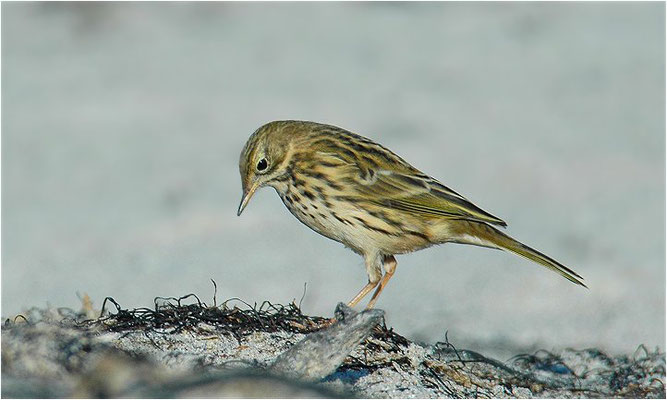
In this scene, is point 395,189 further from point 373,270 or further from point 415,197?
point 373,270

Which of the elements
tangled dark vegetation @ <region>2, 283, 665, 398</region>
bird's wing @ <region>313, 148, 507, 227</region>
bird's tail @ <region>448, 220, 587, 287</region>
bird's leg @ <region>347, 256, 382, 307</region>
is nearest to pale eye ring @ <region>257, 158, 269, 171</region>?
bird's wing @ <region>313, 148, 507, 227</region>

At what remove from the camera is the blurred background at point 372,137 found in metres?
11.4

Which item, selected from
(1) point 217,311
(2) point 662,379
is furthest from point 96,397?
(2) point 662,379

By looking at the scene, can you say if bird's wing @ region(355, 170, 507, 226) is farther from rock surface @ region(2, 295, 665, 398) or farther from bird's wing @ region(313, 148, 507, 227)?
rock surface @ region(2, 295, 665, 398)

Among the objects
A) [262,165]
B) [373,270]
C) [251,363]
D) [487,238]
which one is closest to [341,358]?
[251,363]

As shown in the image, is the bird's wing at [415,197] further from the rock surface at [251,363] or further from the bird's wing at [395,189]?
the rock surface at [251,363]

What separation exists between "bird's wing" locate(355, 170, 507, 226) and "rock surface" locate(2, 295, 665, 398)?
3.02ft

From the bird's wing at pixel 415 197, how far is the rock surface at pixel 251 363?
0.92 m

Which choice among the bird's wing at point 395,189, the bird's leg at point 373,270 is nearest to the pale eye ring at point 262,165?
the bird's wing at point 395,189

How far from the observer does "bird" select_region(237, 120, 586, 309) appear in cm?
850


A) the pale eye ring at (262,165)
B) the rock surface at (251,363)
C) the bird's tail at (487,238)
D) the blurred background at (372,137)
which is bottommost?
the rock surface at (251,363)

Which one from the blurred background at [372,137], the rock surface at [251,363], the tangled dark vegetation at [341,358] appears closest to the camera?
the rock surface at [251,363]

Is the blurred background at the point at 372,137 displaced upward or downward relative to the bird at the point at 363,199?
upward

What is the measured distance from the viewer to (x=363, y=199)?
855cm
